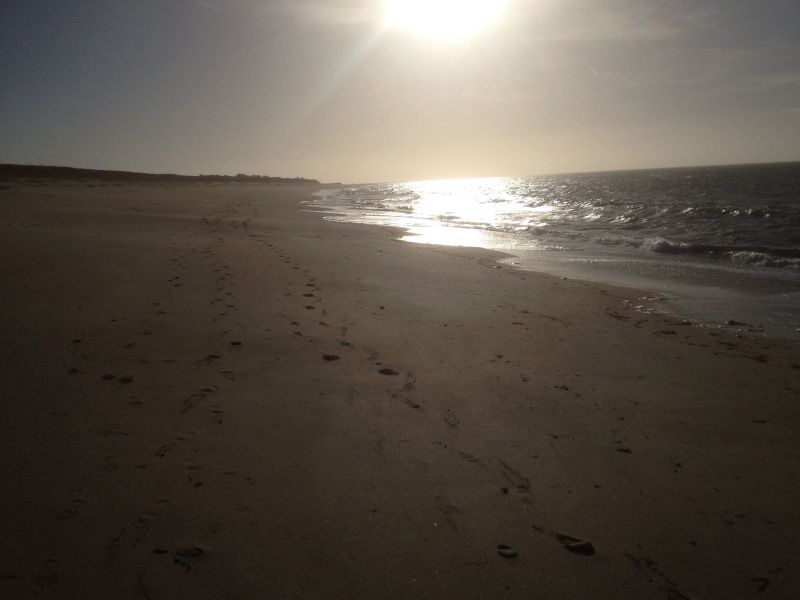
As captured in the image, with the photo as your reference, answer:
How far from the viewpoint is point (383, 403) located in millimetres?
4375

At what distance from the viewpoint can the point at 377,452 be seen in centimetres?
359

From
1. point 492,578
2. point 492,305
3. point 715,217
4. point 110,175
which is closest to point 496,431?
point 492,578

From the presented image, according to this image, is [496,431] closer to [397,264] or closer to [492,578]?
[492,578]

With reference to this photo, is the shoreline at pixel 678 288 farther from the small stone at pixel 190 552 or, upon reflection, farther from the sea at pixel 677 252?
the small stone at pixel 190 552

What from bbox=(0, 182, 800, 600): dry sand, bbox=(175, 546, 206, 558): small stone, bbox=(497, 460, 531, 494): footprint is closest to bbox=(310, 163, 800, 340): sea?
bbox=(0, 182, 800, 600): dry sand

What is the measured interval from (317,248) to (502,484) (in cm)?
1086

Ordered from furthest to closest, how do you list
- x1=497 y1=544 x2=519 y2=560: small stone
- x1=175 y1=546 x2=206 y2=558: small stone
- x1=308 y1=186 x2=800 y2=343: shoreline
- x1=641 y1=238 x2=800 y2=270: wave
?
x1=641 y1=238 x2=800 y2=270: wave
x1=308 y1=186 x2=800 y2=343: shoreline
x1=497 y1=544 x2=519 y2=560: small stone
x1=175 y1=546 x2=206 y2=558: small stone

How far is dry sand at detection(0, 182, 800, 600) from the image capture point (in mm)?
2523

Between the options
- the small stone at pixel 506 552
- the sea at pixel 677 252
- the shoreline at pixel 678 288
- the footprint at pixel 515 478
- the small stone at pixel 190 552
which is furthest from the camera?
the sea at pixel 677 252

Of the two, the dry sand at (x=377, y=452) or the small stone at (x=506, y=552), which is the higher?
the dry sand at (x=377, y=452)

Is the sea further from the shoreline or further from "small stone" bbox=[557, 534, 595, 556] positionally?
"small stone" bbox=[557, 534, 595, 556]

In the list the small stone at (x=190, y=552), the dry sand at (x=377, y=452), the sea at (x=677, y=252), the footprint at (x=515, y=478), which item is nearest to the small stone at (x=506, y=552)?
the dry sand at (x=377, y=452)

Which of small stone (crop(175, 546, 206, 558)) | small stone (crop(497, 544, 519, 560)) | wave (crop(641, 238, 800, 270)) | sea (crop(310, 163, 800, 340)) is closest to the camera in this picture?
small stone (crop(175, 546, 206, 558))

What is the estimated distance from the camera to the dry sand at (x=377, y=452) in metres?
2.52
